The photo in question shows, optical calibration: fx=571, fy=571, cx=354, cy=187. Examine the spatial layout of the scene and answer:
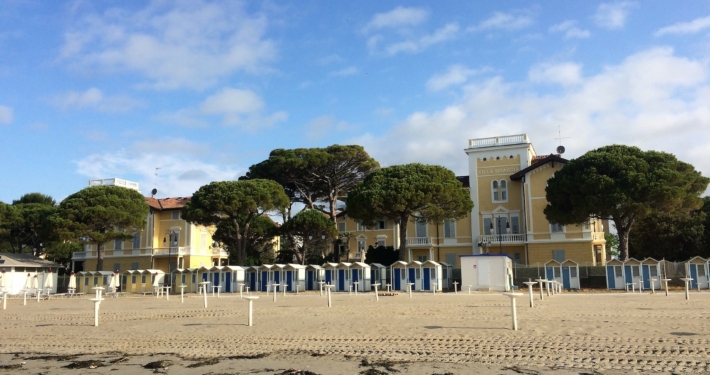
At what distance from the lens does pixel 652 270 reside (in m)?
32.4

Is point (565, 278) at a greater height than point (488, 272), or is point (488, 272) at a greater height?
point (488, 272)

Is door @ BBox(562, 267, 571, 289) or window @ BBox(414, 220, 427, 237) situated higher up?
window @ BBox(414, 220, 427, 237)

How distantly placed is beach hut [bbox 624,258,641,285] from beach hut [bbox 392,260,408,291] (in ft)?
41.6

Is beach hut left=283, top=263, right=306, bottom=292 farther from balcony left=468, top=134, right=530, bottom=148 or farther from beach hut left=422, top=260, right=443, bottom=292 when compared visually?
→ balcony left=468, top=134, right=530, bottom=148

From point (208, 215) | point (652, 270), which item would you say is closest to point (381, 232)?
point (208, 215)

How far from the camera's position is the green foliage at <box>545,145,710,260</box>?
34.8m

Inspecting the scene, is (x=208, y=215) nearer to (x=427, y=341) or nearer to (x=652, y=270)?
(x=652, y=270)

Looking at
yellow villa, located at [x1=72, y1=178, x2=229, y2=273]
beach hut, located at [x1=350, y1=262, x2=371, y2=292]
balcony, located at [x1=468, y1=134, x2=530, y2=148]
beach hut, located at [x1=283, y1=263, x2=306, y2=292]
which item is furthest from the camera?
yellow villa, located at [x1=72, y1=178, x2=229, y2=273]

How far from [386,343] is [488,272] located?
22.9 metres

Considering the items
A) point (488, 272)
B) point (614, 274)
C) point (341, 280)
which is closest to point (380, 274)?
point (341, 280)

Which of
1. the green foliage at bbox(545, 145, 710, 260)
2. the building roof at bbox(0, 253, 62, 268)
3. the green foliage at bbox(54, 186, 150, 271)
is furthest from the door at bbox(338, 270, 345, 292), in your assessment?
the building roof at bbox(0, 253, 62, 268)

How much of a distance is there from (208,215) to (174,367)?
3275cm

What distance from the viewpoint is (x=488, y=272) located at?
1289 inches

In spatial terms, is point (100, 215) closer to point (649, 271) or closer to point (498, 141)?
point (498, 141)
